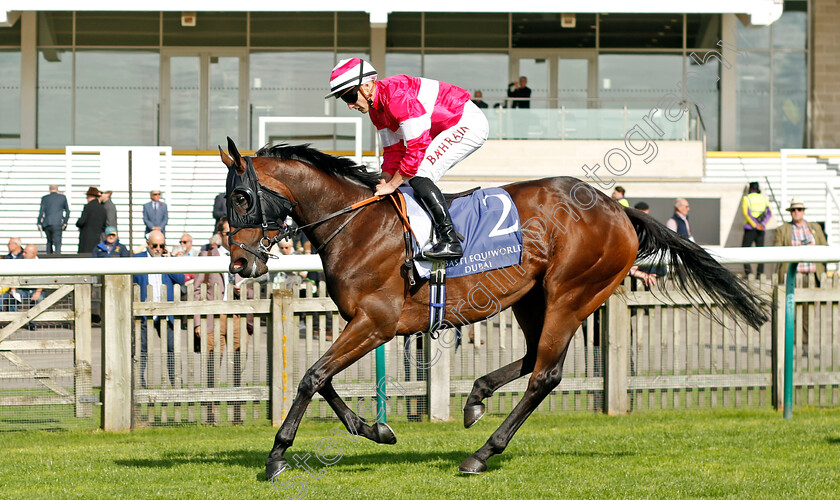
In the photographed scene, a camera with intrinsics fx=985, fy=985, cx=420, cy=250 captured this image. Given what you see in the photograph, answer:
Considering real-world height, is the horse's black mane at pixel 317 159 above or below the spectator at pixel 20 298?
above

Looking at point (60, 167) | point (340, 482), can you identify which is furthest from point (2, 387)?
point (60, 167)

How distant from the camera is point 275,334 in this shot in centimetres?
688

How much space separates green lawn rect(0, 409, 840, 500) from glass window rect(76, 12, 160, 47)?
63.4 ft

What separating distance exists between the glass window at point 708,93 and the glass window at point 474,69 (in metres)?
4.48

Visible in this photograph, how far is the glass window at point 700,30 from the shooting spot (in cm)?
2380

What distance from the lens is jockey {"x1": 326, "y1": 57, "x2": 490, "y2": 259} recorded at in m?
5.09

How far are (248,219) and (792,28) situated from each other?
2286 centimetres

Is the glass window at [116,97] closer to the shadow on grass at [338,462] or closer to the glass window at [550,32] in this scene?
the glass window at [550,32]

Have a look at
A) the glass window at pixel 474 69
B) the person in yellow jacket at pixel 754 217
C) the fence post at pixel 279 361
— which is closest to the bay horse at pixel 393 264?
the fence post at pixel 279 361

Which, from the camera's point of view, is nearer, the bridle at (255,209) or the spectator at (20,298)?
the bridle at (255,209)

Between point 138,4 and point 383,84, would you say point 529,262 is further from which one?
point 138,4

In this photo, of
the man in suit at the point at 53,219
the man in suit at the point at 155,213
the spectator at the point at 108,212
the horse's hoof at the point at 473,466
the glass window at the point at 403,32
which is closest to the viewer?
the horse's hoof at the point at 473,466

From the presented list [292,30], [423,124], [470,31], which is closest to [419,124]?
[423,124]

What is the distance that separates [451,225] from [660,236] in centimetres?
153
